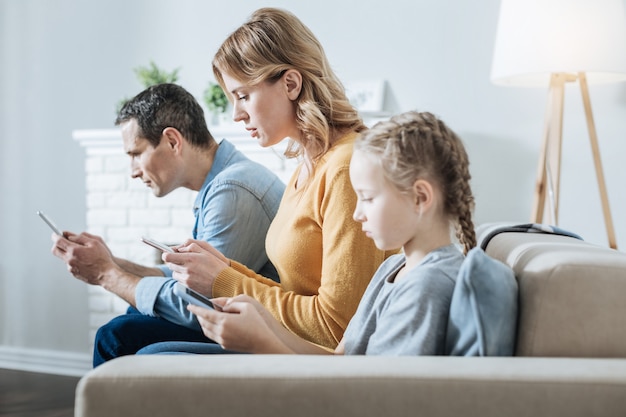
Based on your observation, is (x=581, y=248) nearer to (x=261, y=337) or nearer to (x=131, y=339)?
(x=261, y=337)

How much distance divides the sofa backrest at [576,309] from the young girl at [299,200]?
43cm

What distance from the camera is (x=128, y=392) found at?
1041mm

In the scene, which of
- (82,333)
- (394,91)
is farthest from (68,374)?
(394,91)

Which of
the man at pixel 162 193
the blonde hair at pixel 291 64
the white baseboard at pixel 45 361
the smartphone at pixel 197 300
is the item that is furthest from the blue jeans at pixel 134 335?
the white baseboard at pixel 45 361

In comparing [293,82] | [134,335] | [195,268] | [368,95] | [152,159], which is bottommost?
[134,335]

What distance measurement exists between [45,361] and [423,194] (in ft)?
11.6

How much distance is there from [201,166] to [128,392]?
4.15 feet

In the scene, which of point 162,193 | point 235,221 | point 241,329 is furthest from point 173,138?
point 241,329

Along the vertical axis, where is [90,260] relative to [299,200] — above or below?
below

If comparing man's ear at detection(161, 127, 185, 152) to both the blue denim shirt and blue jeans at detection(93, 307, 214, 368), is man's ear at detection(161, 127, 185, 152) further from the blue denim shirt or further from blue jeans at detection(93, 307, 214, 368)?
blue jeans at detection(93, 307, 214, 368)

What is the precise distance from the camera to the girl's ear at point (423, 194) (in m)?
1.25

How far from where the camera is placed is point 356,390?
3.34 ft

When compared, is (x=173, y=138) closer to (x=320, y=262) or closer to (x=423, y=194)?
(x=320, y=262)

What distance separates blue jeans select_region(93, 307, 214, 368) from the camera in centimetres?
192
